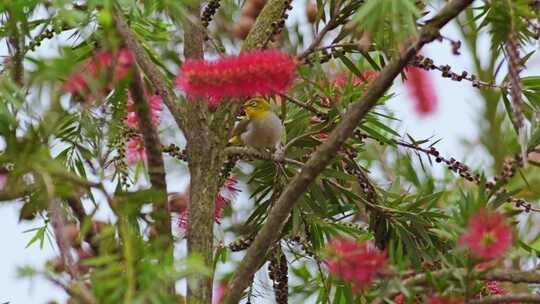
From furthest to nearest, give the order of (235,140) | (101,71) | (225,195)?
(235,140) → (225,195) → (101,71)

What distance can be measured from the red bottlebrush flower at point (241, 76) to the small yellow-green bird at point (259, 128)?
432 millimetres

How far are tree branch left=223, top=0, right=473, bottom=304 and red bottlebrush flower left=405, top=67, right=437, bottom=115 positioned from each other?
44cm

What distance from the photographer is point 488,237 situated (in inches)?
47.3

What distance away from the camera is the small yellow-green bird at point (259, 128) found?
184 cm

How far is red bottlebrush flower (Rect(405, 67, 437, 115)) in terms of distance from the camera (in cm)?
176

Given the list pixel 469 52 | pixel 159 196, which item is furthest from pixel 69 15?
pixel 469 52

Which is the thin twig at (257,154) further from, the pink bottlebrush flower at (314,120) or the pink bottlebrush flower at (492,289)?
the pink bottlebrush flower at (492,289)

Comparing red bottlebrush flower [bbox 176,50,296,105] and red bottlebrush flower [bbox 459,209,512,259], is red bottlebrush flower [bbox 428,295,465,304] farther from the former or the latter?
red bottlebrush flower [bbox 176,50,296,105]

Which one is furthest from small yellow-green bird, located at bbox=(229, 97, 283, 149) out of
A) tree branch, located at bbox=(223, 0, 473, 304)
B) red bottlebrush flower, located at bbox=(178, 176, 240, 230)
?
tree branch, located at bbox=(223, 0, 473, 304)

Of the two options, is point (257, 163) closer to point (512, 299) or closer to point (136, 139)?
point (136, 139)

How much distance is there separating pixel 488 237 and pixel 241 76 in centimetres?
36

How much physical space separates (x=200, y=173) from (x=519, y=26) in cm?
49

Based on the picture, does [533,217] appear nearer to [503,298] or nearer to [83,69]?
[503,298]

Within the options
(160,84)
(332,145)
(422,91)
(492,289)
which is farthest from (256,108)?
(332,145)
